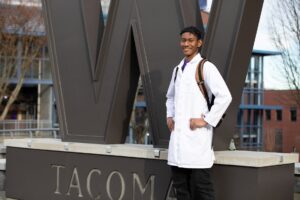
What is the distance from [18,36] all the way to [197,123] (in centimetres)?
2363

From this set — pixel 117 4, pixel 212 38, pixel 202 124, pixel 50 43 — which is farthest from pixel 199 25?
pixel 50 43

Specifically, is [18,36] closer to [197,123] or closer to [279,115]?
[279,115]

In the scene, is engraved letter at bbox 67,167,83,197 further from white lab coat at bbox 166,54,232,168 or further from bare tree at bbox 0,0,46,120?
bare tree at bbox 0,0,46,120

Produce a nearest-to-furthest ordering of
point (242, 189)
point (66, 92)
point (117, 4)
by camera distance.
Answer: point (242, 189), point (117, 4), point (66, 92)

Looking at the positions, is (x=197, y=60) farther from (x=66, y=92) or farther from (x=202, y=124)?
(x=66, y=92)

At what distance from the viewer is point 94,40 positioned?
707 centimetres

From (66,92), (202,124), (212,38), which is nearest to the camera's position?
(202,124)

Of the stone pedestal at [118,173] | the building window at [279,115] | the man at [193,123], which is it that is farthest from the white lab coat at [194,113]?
the building window at [279,115]

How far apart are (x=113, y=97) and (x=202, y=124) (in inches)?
86.4

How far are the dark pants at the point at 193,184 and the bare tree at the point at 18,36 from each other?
2210 cm

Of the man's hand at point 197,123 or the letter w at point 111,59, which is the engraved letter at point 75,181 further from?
the man's hand at point 197,123

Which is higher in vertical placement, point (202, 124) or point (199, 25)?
point (199, 25)

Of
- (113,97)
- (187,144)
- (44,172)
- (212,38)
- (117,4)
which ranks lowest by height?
(44,172)

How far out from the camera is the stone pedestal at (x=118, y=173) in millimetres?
5289
